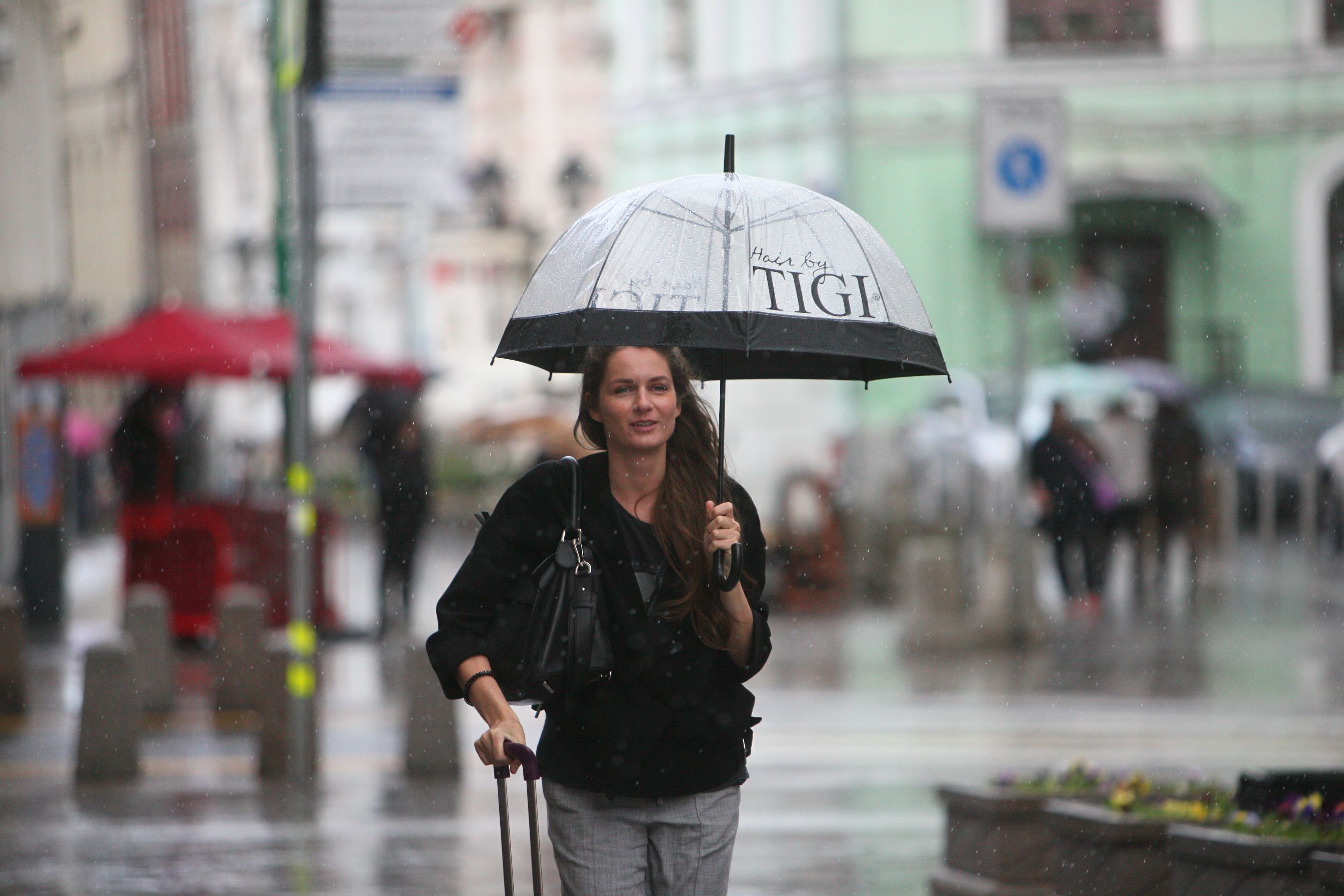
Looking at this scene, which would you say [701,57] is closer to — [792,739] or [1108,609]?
[1108,609]

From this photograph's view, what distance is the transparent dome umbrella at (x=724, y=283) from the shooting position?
4.53 m

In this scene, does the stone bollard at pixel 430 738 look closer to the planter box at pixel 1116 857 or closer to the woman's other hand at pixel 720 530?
the planter box at pixel 1116 857

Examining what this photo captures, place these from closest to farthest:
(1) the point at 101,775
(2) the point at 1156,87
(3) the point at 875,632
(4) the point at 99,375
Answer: (1) the point at 101,775, (4) the point at 99,375, (3) the point at 875,632, (2) the point at 1156,87

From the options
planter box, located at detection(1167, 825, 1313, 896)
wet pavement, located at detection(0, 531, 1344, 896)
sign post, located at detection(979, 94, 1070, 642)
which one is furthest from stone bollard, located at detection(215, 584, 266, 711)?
planter box, located at detection(1167, 825, 1313, 896)

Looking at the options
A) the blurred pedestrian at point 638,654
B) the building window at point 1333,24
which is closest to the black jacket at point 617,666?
the blurred pedestrian at point 638,654

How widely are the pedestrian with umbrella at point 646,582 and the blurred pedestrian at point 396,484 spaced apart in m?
12.4

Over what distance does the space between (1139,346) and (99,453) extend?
18071 millimetres

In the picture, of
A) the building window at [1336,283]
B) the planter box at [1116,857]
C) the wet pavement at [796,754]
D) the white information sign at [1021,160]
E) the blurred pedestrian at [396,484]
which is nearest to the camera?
the planter box at [1116,857]

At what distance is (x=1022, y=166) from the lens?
15195 millimetres

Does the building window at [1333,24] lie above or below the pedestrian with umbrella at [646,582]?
above

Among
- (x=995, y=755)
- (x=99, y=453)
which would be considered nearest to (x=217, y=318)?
(x=995, y=755)

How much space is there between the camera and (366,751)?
438 inches

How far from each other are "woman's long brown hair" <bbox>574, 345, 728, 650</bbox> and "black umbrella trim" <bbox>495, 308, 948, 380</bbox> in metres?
0.06

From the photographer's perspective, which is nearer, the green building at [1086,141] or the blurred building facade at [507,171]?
the green building at [1086,141]
